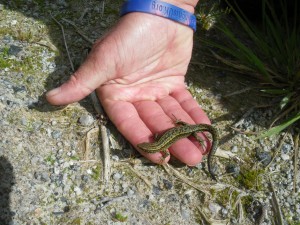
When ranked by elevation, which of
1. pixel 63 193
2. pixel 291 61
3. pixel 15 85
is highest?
pixel 291 61

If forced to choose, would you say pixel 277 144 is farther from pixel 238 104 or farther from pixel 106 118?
pixel 106 118

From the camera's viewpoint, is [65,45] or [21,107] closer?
[21,107]

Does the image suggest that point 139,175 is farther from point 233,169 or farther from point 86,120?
point 233,169

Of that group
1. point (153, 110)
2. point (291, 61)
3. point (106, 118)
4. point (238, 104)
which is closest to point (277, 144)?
point (238, 104)

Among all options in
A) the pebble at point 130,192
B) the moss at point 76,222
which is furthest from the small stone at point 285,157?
the moss at point 76,222

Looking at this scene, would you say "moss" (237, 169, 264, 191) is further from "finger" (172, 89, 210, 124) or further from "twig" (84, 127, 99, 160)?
"twig" (84, 127, 99, 160)

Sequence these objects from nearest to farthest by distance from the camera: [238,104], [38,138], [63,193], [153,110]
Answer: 1. [63,193]
2. [38,138]
3. [153,110]
4. [238,104]

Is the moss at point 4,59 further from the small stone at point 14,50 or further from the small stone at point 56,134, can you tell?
the small stone at point 56,134
